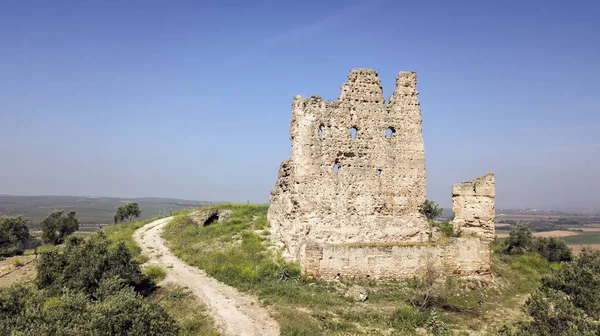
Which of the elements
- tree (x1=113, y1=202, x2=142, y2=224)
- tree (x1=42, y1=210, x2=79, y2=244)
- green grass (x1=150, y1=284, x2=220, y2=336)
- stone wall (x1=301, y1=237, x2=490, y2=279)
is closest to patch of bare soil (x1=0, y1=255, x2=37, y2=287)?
tree (x1=42, y1=210, x2=79, y2=244)

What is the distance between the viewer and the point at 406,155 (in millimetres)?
18266

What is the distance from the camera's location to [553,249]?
90.9 ft

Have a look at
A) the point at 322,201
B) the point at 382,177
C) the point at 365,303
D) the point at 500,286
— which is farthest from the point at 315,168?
the point at 500,286

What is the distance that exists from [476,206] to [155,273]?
51.0 ft

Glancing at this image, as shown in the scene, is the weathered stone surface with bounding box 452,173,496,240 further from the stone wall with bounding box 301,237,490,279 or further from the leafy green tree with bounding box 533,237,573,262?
the leafy green tree with bounding box 533,237,573,262

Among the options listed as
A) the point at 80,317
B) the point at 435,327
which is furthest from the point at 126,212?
the point at 435,327

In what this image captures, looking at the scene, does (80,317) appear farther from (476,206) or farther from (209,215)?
(209,215)

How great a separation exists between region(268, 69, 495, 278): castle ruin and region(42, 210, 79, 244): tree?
2149 centimetres

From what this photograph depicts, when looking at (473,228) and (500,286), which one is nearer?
(500,286)

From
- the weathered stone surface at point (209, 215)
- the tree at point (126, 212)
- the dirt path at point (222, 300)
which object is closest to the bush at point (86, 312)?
the dirt path at point (222, 300)

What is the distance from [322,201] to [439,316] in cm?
691

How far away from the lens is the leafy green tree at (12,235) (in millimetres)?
25292

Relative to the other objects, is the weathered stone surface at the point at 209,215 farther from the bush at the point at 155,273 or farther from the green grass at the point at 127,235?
the bush at the point at 155,273

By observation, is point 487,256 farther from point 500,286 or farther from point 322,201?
point 322,201
